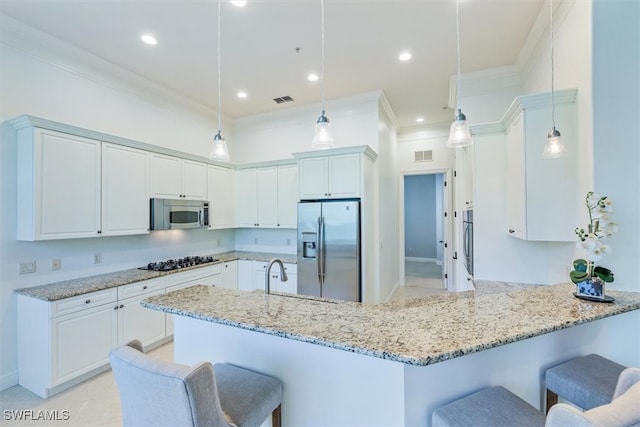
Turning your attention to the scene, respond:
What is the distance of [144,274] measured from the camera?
3.30 metres

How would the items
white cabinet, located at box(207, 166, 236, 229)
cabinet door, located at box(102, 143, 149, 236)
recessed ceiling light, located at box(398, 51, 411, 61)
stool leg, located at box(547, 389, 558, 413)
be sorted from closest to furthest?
stool leg, located at box(547, 389, 558, 413)
cabinet door, located at box(102, 143, 149, 236)
recessed ceiling light, located at box(398, 51, 411, 61)
white cabinet, located at box(207, 166, 236, 229)

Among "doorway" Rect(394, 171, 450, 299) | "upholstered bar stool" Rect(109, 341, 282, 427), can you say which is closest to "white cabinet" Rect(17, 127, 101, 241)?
"upholstered bar stool" Rect(109, 341, 282, 427)

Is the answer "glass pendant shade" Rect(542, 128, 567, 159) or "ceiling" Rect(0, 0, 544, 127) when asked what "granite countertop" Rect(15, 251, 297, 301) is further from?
"glass pendant shade" Rect(542, 128, 567, 159)

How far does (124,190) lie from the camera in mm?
3213

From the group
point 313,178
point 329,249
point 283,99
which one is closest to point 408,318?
point 329,249

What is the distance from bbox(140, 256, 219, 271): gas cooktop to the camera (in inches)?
141

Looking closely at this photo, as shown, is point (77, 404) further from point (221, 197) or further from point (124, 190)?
point (221, 197)

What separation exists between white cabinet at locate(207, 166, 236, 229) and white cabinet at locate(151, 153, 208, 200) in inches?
5.7

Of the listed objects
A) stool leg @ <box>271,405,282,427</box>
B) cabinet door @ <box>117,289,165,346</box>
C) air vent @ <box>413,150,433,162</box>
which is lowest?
cabinet door @ <box>117,289,165,346</box>

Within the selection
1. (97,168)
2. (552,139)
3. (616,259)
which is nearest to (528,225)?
(616,259)

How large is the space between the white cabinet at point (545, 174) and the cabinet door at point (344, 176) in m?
1.75

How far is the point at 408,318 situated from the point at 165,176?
354cm

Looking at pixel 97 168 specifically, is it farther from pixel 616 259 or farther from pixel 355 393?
pixel 616 259

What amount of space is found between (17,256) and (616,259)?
492 centimetres
